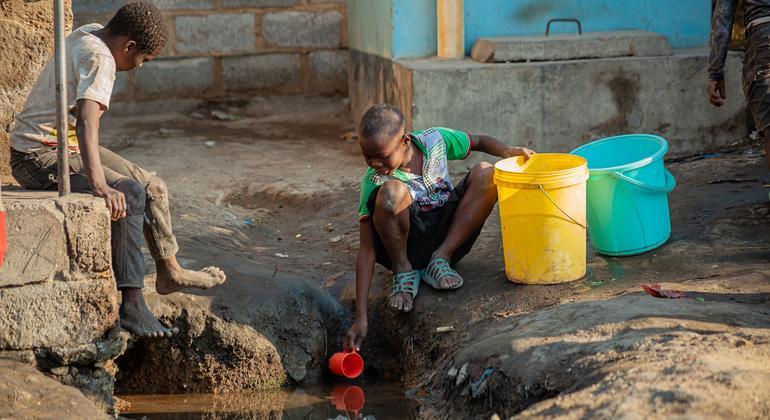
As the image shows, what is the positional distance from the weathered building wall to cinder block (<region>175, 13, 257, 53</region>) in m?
4.48

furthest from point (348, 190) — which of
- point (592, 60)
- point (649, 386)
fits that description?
point (649, 386)

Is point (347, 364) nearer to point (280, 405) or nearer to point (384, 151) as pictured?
point (280, 405)

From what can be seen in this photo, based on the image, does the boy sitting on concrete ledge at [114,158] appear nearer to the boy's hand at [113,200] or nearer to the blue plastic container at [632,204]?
the boy's hand at [113,200]

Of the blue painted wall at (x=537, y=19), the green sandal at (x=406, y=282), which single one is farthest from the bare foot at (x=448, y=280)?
the blue painted wall at (x=537, y=19)

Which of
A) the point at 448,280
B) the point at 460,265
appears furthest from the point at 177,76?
the point at 448,280

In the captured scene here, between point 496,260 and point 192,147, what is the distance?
13.9 feet

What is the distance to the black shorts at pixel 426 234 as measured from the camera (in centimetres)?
463

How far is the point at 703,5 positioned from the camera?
717 centimetres

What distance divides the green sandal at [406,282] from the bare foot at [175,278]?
0.88 metres

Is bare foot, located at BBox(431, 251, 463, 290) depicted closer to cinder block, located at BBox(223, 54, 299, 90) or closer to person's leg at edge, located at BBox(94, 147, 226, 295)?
person's leg at edge, located at BBox(94, 147, 226, 295)

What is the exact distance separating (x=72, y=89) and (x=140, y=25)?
14.5 inches

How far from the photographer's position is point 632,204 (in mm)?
4559

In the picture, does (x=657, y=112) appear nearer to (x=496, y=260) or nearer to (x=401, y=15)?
(x=401, y=15)

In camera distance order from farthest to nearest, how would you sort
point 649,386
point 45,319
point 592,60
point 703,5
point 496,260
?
point 703,5
point 592,60
point 496,260
point 45,319
point 649,386
